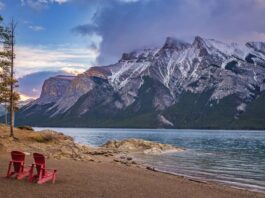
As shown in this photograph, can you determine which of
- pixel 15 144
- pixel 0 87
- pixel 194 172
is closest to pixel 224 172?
pixel 194 172

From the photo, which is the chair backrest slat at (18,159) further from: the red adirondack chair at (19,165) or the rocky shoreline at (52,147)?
the rocky shoreline at (52,147)

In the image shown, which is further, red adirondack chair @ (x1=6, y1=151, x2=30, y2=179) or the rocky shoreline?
the rocky shoreline

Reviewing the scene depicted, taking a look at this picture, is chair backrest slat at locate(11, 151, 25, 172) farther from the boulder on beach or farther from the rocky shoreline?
the boulder on beach

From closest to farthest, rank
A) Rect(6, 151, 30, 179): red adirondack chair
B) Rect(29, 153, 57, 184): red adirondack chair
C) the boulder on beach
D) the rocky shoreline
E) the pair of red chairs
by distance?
1. Rect(29, 153, 57, 184): red adirondack chair
2. the pair of red chairs
3. Rect(6, 151, 30, 179): red adirondack chair
4. the rocky shoreline
5. the boulder on beach

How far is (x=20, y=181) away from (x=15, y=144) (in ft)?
120

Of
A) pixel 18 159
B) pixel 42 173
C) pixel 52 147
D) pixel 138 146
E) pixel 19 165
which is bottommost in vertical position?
pixel 138 146

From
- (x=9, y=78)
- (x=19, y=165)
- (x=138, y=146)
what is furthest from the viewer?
(x=138, y=146)

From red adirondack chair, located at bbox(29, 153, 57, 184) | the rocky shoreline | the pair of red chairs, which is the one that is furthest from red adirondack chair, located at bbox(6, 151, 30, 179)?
the rocky shoreline

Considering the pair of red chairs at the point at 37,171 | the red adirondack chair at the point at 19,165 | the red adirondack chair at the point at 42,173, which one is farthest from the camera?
the red adirondack chair at the point at 19,165

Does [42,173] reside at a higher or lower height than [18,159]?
lower

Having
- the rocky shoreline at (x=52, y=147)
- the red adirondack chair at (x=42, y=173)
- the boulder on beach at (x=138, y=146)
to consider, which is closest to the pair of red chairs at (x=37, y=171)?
the red adirondack chair at (x=42, y=173)

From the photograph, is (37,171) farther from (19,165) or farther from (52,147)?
(52,147)

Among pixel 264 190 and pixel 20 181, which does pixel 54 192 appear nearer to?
pixel 20 181

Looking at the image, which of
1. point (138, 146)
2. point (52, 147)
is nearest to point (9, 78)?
point (52, 147)
